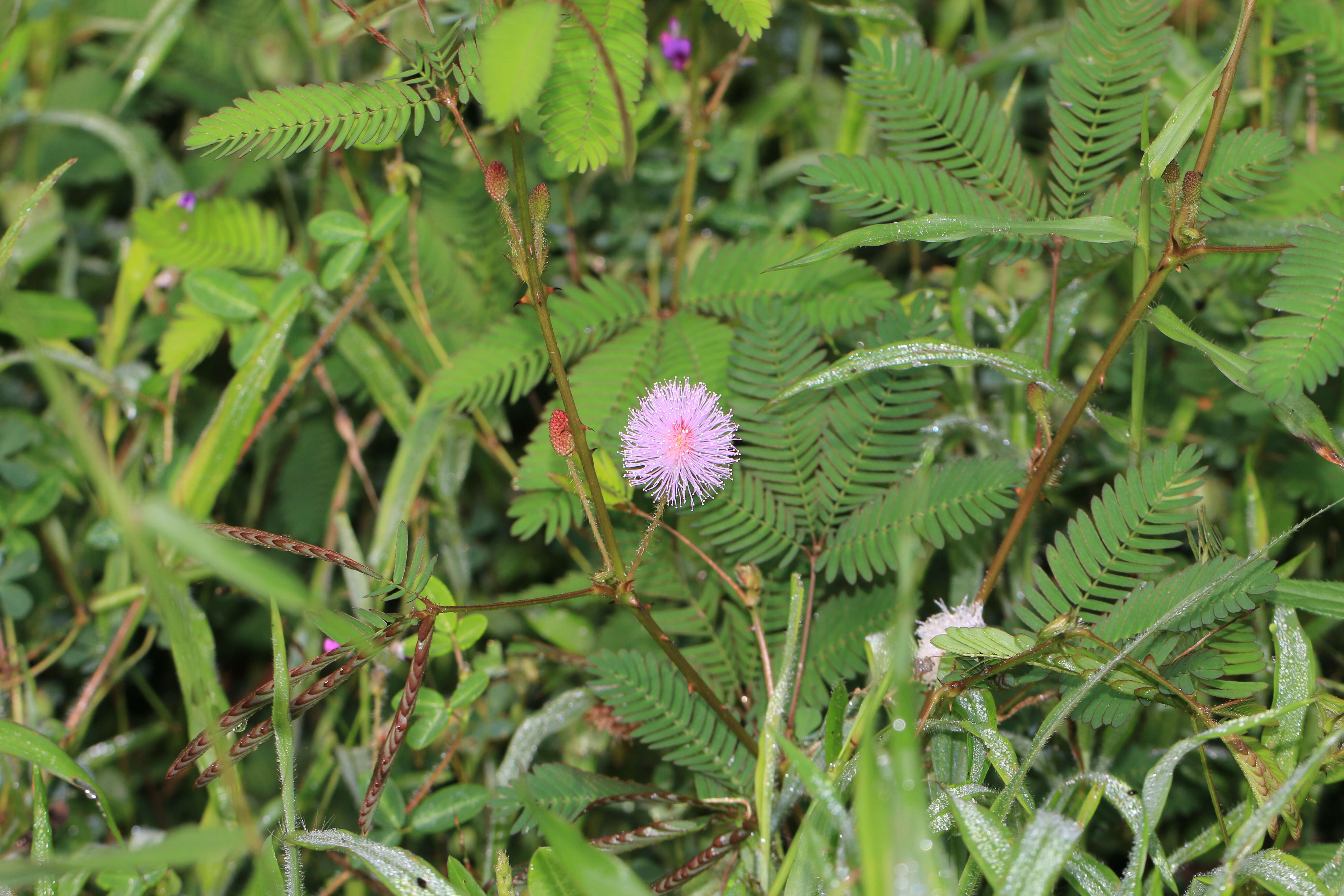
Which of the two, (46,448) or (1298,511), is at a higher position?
(46,448)

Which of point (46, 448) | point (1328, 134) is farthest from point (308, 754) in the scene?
point (1328, 134)

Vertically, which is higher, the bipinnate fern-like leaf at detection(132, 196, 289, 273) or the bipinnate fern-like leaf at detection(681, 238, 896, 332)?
the bipinnate fern-like leaf at detection(132, 196, 289, 273)

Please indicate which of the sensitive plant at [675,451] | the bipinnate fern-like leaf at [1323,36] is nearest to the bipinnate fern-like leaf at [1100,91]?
the sensitive plant at [675,451]

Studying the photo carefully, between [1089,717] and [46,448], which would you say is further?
[46,448]

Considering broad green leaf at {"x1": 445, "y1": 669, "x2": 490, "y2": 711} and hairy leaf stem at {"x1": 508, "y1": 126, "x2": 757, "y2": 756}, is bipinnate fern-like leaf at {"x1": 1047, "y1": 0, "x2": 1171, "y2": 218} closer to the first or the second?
hairy leaf stem at {"x1": 508, "y1": 126, "x2": 757, "y2": 756}

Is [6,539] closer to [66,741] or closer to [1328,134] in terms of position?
[66,741]

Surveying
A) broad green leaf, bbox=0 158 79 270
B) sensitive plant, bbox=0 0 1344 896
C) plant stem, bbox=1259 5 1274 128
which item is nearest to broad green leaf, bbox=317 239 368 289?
sensitive plant, bbox=0 0 1344 896

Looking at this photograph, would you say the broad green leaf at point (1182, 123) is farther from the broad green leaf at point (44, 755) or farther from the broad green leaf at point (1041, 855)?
the broad green leaf at point (44, 755)
